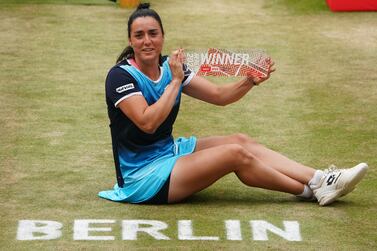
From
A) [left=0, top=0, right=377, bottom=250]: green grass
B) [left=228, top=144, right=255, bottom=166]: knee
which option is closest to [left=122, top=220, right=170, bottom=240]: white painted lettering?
[left=0, top=0, right=377, bottom=250]: green grass

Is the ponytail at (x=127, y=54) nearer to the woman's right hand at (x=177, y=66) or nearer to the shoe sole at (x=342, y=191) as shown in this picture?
the woman's right hand at (x=177, y=66)

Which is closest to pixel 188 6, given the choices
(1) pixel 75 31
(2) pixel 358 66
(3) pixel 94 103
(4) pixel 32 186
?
(1) pixel 75 31

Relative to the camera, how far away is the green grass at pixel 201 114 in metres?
8.84

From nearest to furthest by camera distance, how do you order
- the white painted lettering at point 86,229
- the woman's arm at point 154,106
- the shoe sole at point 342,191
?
the white painted lettering at point 86,229, the woman's arm at point 154,106, the shoe sole at point 342,191

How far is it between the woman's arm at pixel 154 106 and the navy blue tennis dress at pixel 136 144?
2.9 inches

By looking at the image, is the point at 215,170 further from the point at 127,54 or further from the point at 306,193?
the point at 127,54

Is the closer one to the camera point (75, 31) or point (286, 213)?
point (286, 213)

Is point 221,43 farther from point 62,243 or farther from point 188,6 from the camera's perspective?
point 62,243

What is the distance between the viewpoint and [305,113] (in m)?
12.0

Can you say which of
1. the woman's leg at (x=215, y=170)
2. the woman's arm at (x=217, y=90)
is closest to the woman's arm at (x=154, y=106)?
the woman's leg at (x=215, y=170)

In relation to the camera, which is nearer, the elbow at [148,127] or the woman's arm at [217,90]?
the elbow at [148,127]

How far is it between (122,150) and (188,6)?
7.93m

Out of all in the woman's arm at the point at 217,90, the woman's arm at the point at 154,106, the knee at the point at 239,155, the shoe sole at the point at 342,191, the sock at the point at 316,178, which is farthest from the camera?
the woman's arm at the point at 217,90

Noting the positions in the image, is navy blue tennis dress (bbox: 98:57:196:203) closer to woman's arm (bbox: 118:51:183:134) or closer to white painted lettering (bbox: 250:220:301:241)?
woman's arm (bbox: 118:51:183:134)
